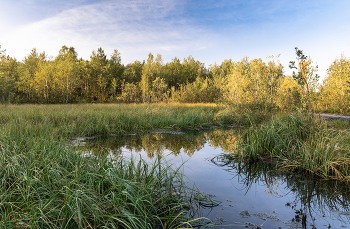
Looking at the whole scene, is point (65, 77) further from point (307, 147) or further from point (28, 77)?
point (307, 147)

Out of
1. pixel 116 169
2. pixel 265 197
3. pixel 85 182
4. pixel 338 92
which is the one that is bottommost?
pixel 265 197

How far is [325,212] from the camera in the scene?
263 cm

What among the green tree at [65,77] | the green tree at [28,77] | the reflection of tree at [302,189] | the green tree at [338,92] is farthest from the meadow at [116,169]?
the green tree at [28,77]

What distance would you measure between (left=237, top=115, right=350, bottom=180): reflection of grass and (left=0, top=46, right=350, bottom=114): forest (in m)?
1.58

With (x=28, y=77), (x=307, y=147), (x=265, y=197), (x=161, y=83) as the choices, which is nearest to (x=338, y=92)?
(x=307, y=147)

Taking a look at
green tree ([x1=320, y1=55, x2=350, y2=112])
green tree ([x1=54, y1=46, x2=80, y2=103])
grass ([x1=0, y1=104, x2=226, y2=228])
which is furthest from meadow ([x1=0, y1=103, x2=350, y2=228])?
green tree ([x1=54, y1=46, x2=80, y2=103])

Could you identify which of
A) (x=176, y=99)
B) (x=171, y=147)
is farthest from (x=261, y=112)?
(x=176, y=99)

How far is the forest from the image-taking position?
496 inches

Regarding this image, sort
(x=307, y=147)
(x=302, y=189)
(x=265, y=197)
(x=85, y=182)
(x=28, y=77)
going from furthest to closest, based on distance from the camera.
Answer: (x=28, y=77)
(x=307, y=147)
(x=302, y=189)
(x=265, y=197)
(x=85, y=182)

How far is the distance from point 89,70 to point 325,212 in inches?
1692

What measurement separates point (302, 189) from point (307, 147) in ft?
3.74

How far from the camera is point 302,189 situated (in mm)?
3344

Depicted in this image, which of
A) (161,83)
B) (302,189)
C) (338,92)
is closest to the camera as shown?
(302,189)

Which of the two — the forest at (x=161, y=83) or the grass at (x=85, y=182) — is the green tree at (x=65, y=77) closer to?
the forest at (x=161, y=83)
